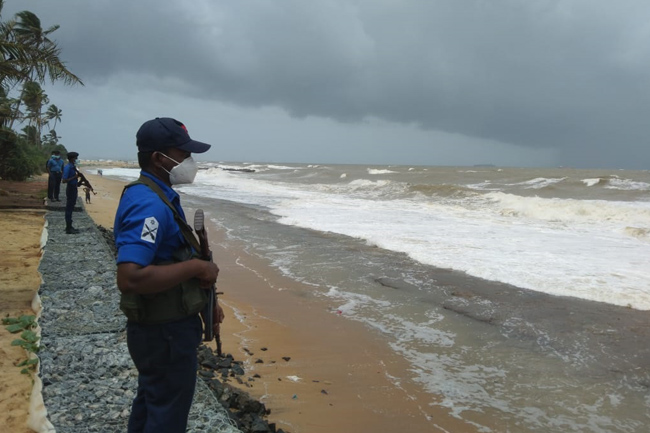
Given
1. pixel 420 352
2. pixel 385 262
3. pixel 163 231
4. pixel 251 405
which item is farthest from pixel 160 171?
pixel 385 262

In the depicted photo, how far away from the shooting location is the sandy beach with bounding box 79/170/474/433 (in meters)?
3.75

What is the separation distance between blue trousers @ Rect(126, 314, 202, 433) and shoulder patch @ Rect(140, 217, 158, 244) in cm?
39

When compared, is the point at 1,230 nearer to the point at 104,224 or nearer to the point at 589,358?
the point at 104,224

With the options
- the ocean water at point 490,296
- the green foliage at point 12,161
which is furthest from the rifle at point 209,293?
the green foliage at point 12,161

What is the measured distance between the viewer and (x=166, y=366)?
201 centimetres

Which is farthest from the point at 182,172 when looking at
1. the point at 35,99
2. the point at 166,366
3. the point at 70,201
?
the point at 35,99

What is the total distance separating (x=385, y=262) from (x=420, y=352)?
448cm

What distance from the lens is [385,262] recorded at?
9555 millimetres

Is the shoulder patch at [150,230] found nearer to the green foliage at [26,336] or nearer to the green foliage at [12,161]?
the green foliage at [26,336]

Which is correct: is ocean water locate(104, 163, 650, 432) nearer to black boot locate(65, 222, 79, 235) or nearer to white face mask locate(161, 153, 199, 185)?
white face mask locate(161, 153, 199, 185)

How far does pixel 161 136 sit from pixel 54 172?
1303 cm

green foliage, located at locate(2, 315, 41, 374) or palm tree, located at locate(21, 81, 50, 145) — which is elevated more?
palm tree, located at locate(21, 81, 50, 145)

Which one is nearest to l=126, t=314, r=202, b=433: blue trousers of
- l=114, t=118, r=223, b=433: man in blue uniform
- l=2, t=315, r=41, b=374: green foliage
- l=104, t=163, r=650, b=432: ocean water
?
l=114, t=118, r=223, b=433: man in blue uniform

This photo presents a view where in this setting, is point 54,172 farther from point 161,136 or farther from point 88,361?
point 161,136
